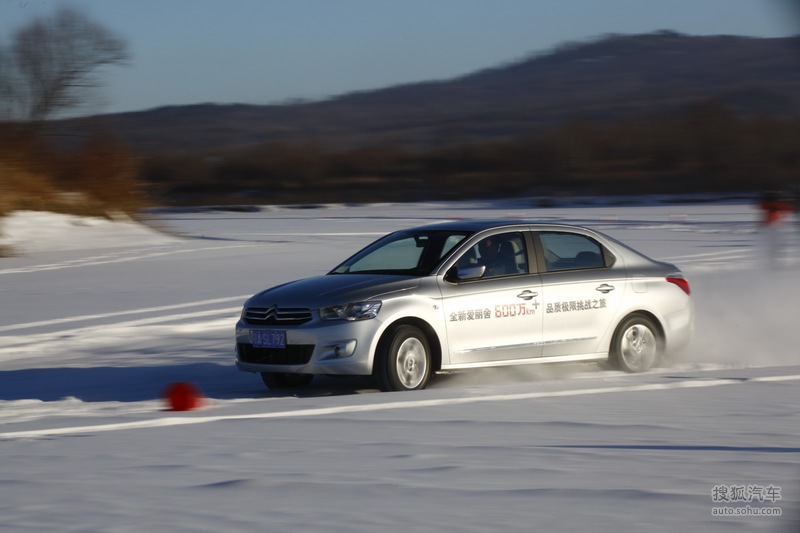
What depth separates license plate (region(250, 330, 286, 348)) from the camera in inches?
387

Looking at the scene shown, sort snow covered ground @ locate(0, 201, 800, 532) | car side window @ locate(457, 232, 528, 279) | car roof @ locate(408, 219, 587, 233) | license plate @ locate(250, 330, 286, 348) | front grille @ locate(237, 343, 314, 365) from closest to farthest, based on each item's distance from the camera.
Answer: snow covered ground @ locate(0, 201, 800, 532) < front grille @ locate(237, 343, 314, 365) < license plate @ locate(250, 330, 286, 348) < car side window @ locate(457, 232, 528, 279) < car roof @ locate(408, 219, 587, 233)

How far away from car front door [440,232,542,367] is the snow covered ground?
367 millimetres

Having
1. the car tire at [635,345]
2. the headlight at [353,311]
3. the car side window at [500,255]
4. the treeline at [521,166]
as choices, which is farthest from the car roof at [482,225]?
the treeline at [521,166]

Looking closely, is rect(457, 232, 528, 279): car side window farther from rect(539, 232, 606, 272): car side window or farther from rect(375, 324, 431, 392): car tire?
rect(375, 324, 431, 392): car tire

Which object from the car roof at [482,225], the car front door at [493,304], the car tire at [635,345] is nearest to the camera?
the car front door at [493,304]

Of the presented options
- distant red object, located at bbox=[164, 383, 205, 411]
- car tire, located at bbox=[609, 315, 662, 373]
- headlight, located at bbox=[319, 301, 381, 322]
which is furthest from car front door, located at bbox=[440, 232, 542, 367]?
distant red object, located at bbox=[164, 383, 205, 411]

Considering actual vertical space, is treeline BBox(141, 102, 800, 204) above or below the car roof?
above

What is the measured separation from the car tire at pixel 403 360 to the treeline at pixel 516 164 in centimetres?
8323

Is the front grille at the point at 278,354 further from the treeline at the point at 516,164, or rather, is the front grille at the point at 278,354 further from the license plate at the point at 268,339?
the treeline at the point at 516,164

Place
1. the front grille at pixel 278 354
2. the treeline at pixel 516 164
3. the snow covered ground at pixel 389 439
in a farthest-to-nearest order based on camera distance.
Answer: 1. the treeline at pixel 516 164
2. the front grille at pixel 278 354
3. the snow covered ground at pixel 389 439

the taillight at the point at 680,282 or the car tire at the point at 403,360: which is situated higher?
the taillight at the point at 680,282

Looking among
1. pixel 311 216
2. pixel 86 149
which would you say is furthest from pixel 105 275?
pixel 311 216

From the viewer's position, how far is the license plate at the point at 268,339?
9.83m

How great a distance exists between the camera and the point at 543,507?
561 cm
